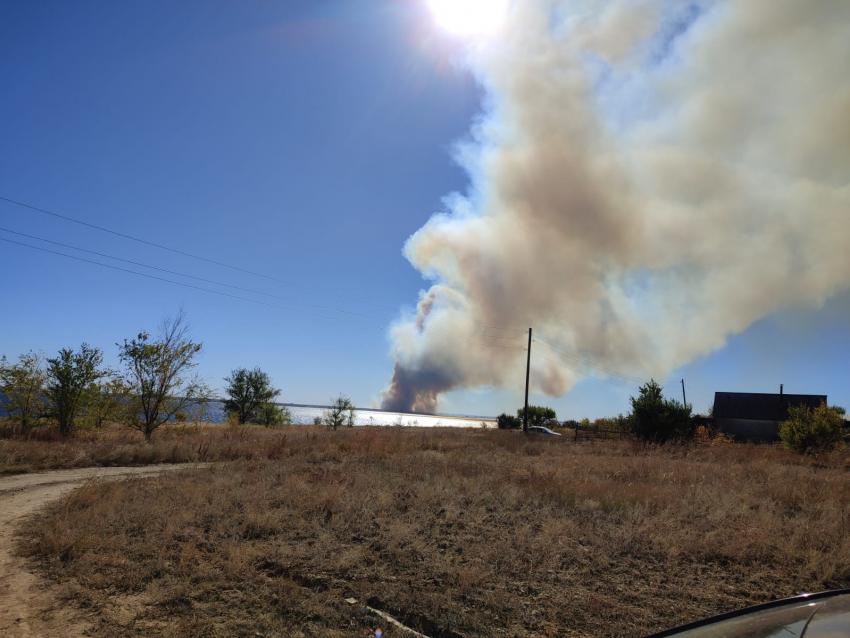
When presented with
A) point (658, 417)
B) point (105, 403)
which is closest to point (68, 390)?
point (105, 403)

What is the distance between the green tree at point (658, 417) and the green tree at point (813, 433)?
225 inches

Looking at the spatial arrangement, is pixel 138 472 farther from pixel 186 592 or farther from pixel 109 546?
pixel 186 592

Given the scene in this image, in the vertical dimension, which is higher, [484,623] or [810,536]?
[810,536]

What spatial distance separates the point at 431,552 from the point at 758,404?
60.4m

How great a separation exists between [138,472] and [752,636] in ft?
53.8

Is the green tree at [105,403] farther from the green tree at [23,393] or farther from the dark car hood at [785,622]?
the dark car hood at [785,622]

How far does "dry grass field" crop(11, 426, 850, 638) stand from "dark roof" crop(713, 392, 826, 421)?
48.3 m

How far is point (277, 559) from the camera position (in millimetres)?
6660

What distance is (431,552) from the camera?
7.04m

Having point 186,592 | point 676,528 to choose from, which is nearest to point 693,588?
point 676,528

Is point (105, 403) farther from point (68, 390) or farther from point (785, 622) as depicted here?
point (785, 622)

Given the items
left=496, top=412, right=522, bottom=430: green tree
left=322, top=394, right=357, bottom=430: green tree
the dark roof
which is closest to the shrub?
left=322, top=394, right=357, bottom=430: green tree

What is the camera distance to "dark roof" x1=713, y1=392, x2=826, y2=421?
168 ft

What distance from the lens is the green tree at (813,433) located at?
2422 cm
